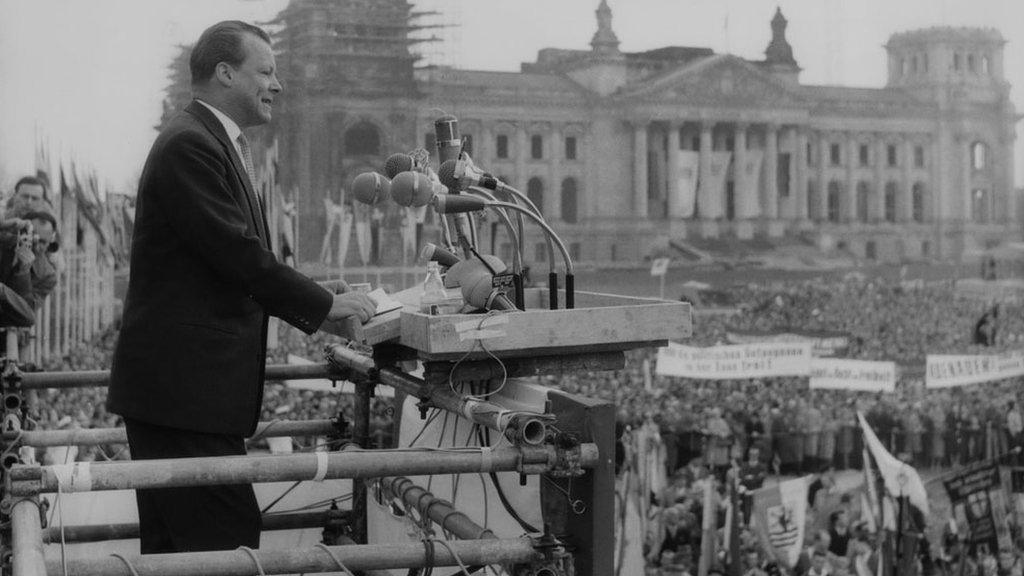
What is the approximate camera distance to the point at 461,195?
10.4 feet

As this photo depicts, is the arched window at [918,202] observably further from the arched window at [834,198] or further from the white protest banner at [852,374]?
the white protest banner at [852,374]

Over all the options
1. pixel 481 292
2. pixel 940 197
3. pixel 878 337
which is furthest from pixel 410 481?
pixel 940 197

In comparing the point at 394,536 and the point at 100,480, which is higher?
the point at 100,480

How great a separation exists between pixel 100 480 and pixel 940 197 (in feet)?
183

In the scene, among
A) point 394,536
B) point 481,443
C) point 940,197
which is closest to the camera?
point 481,443

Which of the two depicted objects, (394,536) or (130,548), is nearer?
(394,536)

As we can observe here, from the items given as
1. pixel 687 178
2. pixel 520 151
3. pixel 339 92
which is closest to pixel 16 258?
pixel 339 92

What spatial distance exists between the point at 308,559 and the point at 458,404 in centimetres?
63

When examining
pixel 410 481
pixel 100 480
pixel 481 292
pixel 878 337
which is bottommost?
pixel 878 337

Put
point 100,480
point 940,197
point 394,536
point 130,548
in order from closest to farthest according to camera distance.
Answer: point 100,480
point 394,536
point 130,548
point 940,197

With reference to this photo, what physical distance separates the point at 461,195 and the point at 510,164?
4371 centimetres

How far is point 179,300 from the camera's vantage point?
2.88 meters

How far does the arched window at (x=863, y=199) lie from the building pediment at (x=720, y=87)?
437cm

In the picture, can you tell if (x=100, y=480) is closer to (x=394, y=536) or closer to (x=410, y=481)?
(x=410, y=481)
